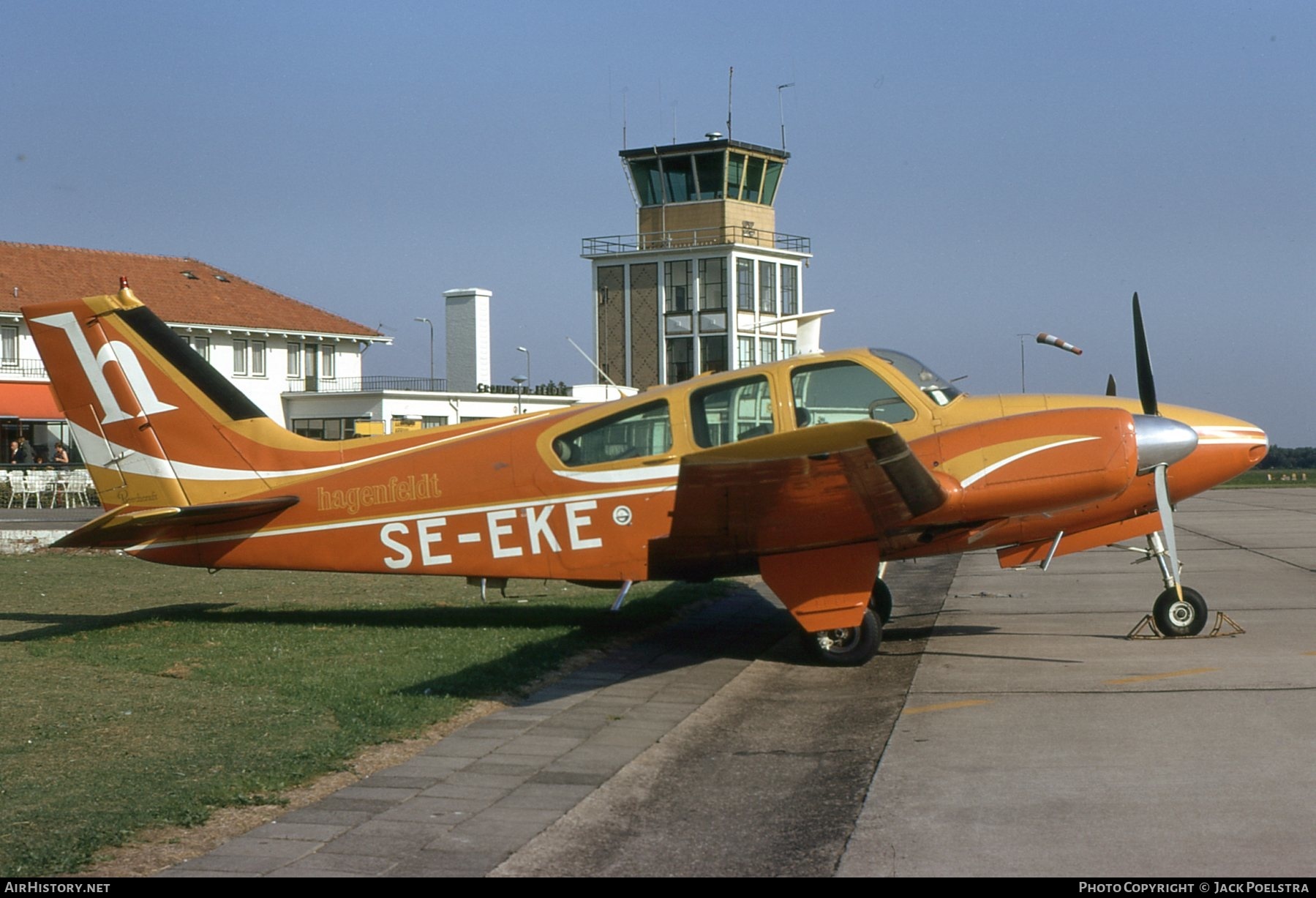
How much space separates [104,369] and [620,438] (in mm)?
5249

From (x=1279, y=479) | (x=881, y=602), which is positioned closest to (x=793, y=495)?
(x=881, y=602)

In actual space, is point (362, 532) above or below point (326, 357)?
below

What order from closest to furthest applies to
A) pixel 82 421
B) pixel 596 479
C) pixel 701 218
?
pixel 596 479
pixel 82 421
pixel 701 218

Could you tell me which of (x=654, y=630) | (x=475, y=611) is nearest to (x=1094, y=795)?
(x=654, y=630)

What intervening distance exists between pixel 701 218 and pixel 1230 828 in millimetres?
52667

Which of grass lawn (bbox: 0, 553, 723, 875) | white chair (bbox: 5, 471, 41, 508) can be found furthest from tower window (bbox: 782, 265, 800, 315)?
grass lawn (bbox: 0, 553, 723, 875)

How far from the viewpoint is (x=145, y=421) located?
11.9 m

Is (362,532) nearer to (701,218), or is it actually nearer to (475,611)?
(475,611)

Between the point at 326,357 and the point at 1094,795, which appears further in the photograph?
the point at 326,357

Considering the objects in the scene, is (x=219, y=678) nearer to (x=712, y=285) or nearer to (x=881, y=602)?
(x=881, y=602)

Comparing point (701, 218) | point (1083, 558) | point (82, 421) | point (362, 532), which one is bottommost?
point (1083, 558)

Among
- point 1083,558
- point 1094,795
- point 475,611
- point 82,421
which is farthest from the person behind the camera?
point 1083,558

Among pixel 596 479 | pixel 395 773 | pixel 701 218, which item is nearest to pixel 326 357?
pixel 701 218

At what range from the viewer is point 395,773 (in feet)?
21.7
